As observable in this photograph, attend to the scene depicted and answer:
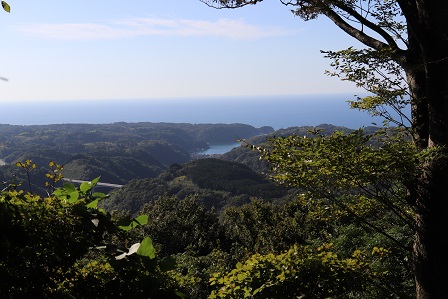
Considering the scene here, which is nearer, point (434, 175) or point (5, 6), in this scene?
point (5, 6)

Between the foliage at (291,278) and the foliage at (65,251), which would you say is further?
the foliage at (291,278)

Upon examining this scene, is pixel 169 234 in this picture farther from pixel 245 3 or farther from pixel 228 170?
pixel 228 170

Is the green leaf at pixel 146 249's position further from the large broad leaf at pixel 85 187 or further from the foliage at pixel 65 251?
the large broad leaf at pixel 85 187

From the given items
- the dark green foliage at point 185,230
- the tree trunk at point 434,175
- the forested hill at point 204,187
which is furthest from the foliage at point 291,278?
the forested hill at point 204,187

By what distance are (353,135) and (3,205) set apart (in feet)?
14.3

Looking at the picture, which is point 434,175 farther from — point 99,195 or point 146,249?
point 99,195

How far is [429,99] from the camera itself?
5.31 meters

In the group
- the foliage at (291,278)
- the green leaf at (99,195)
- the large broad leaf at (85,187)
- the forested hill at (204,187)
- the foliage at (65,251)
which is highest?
the large broad leaf at (85,187)

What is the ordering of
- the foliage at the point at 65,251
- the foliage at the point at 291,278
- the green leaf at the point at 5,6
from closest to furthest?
the green leaf at the point at 5,6, the foliage at the point at 65,251, the foliage at the point at 291,278

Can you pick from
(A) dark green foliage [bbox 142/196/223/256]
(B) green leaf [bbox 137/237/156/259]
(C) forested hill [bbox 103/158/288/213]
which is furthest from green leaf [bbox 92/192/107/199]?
(C) forested hill [bbox 103/158/288/213]

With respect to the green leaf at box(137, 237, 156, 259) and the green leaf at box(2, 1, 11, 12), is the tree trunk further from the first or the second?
the green leaf at box(2, 1, 11, 12)

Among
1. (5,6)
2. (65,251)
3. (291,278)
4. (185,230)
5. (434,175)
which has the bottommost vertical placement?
(185,230)

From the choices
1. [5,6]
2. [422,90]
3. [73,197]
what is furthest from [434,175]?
[5,6]

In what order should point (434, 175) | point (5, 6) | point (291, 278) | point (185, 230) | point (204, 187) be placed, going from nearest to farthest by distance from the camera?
point (5, 6) → point (291, 278) → point (434, 175) → point (185, 230) → point (204, 187)
